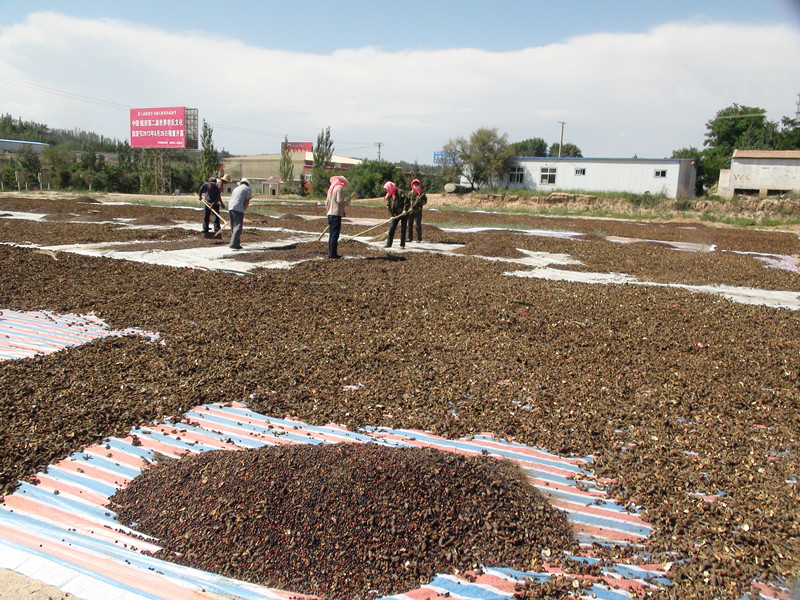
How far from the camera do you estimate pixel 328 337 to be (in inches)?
233

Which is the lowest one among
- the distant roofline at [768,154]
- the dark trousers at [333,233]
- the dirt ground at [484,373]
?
the dirt ground at [484,373]

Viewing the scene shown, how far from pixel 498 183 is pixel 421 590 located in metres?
50.8

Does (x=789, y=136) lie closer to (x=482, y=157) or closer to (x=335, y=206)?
(x=482, y=157)

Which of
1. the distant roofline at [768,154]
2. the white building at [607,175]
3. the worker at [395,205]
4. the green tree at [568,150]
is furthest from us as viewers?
the green tree at [568,150]

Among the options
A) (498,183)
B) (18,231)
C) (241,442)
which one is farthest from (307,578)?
(498,183)

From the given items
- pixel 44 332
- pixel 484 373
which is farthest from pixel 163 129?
pixel 484 373

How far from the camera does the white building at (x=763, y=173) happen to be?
37688 mm

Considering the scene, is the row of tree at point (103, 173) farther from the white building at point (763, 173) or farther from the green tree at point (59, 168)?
the white building at point (763, 173)

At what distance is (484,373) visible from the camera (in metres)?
5.04

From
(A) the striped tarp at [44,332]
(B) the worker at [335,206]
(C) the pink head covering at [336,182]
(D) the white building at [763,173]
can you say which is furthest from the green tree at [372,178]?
(A) the striped tarp at [44,332]

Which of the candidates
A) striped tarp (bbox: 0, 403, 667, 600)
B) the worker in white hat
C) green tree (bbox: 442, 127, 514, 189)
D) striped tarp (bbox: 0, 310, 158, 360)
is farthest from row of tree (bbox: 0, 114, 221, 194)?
striped tarp (bbox: 0, 403, 667, 600)

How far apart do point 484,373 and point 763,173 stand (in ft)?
137

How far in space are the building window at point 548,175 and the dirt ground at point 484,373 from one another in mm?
41420

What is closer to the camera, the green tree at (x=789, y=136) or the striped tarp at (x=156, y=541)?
the striped tarp at (x=156, y=541)
